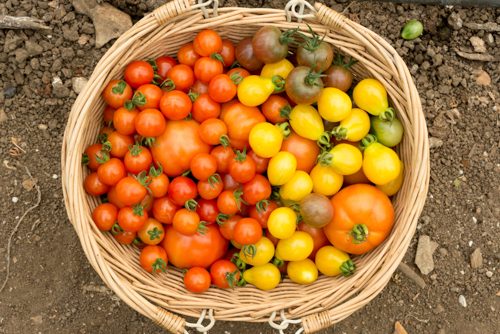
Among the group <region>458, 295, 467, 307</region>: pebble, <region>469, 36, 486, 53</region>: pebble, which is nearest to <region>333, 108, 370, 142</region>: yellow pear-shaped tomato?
<region>469, 36, 486, 53</region>: pebble

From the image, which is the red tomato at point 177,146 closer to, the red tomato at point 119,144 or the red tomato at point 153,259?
the red tomato at point 119,144

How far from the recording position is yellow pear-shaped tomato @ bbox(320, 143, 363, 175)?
6.64 feet

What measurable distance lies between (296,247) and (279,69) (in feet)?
2.14

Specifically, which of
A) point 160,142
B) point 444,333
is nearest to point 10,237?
point 160,142

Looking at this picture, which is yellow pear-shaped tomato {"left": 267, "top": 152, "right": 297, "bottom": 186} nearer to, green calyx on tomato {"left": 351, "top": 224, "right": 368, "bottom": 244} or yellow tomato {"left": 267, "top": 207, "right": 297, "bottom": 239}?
yellow tomato {"left": 267, "top": 207, "right": 297, "bottom": 239}

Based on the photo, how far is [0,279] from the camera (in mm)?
2488

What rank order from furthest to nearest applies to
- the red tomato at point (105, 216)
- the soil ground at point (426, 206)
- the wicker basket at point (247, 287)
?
the soil ground at point (426, 206) < the red tomato at point (105, 216) < the wicker basket at point (247, 287)

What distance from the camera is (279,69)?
2096mm

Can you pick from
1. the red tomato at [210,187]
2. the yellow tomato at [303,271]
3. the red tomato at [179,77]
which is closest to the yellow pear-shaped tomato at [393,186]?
the yellow tomato at [303,271]

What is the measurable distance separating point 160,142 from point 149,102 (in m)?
0.15

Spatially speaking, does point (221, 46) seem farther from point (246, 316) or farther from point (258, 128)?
point (246, 316)

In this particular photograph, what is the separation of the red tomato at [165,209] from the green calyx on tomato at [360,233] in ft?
2.16

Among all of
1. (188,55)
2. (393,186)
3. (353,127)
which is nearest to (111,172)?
(188,55)

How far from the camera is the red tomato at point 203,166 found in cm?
201
